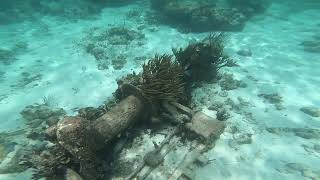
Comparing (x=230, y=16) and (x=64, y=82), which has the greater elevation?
(x=230, y=16)

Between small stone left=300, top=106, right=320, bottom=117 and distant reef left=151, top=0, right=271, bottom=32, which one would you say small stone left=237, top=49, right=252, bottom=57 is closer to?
distant reef left=151, top=0, right=271, bottom=32

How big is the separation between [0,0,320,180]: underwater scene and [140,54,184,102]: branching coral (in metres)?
0.03

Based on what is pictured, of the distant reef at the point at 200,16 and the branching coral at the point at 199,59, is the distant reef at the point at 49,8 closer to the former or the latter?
the distant reef at the point at 200,16

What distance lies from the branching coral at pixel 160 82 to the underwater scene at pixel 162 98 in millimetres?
26

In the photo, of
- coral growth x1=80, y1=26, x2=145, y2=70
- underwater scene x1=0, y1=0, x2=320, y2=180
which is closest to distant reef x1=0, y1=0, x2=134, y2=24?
underwater scene x1=0, y1=0, x2=320, y2=180

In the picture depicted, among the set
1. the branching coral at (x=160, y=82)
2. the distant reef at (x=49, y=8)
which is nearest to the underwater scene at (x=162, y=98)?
the branching coral at (x=160, y=82)

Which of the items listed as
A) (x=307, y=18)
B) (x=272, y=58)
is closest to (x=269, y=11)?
(x=307, y=18)

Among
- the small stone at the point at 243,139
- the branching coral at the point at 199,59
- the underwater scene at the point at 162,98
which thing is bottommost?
the small stone at the point at 243,139

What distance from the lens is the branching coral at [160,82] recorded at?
727 cm

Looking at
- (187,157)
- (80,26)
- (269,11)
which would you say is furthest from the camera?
(269,11)

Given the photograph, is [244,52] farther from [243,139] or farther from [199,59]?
[243,139]

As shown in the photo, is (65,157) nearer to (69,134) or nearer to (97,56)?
(69,134)

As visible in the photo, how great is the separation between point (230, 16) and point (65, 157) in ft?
41.2

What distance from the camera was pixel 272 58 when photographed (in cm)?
1312
